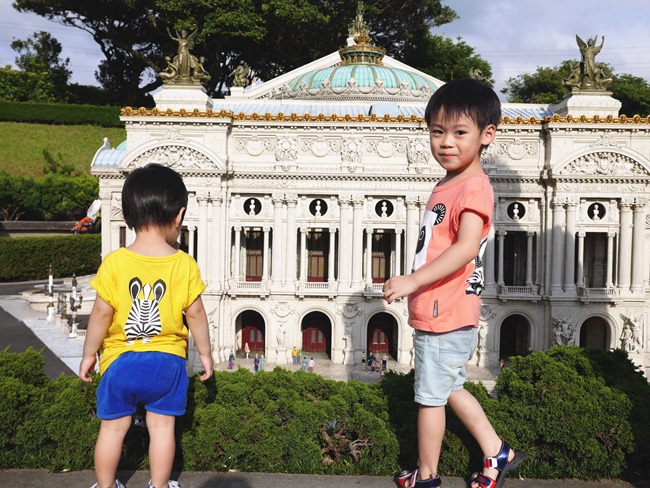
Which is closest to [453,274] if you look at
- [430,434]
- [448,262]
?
[448,262]

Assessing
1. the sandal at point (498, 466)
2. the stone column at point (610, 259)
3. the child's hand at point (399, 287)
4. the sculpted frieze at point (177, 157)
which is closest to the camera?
the child's hand at point (399, 287)

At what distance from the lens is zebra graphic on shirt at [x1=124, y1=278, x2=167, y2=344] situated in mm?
5992

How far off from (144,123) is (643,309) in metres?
28.9

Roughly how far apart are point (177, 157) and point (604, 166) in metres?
23.0

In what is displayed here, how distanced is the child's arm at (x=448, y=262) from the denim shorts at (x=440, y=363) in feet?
2.44

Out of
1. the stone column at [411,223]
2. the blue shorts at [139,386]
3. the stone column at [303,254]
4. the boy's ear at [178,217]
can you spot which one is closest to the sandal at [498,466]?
the blue shorts at [139,386]

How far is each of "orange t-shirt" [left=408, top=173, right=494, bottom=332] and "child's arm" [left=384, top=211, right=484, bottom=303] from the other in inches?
5.7

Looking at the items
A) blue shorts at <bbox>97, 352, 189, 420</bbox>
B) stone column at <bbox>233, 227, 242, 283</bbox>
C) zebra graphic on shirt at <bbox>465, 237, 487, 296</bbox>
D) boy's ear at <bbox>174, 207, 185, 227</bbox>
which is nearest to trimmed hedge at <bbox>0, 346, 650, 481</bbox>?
blue shorts at <bbox>97, 352, 189, 420</bbox>

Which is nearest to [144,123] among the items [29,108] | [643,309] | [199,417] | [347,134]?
[347,134]

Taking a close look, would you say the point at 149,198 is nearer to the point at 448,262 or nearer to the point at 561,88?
the point at 448,262

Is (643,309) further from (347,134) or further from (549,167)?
(347,134)

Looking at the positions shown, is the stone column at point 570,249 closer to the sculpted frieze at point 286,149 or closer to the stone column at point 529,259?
the stone column at point 529,259

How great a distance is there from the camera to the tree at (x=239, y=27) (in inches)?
2154

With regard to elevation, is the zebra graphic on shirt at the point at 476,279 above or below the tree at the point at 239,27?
below
